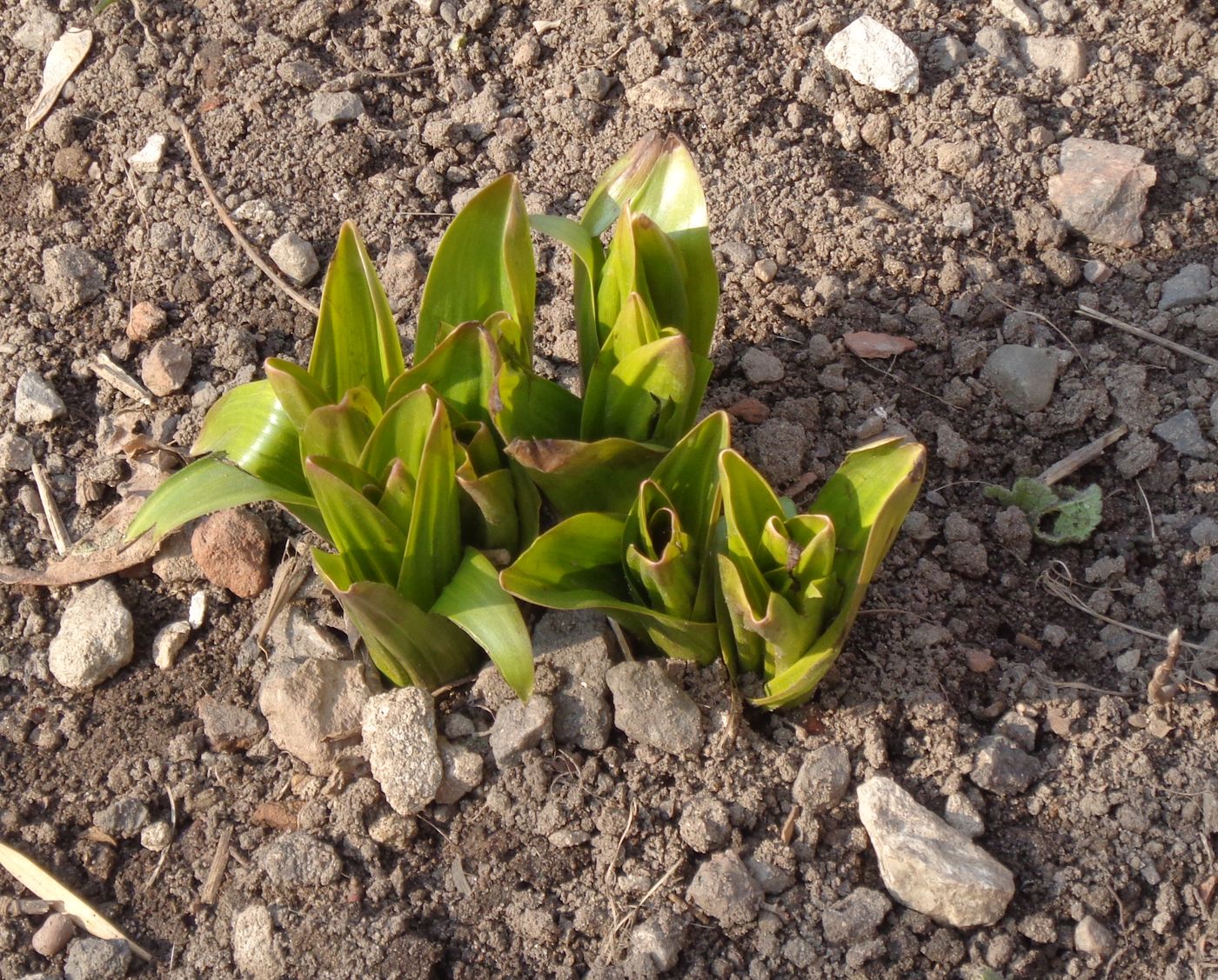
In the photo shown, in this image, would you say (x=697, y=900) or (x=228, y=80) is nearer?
(x=697, y=900)

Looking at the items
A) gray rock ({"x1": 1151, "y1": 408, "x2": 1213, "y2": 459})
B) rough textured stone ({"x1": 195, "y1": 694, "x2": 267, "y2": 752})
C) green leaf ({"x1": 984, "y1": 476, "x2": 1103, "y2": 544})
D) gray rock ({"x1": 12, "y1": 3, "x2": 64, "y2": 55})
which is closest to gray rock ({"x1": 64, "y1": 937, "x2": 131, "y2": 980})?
rough textured stone ({"x1": 195, "y1": 694, "x2": 267, "y2": 752})

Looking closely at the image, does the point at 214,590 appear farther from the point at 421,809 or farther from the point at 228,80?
the point at 228,80

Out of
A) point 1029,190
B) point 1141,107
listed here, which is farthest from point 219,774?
point 1141,107

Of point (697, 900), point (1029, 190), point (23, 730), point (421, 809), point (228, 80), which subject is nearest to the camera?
point (697, 900)

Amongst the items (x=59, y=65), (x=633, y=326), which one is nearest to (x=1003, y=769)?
(x=633, y=326)

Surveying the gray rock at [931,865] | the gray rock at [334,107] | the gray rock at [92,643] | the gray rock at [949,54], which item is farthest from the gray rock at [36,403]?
the gray rock at [949,54]

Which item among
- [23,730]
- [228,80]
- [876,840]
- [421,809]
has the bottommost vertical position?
[876,840]
